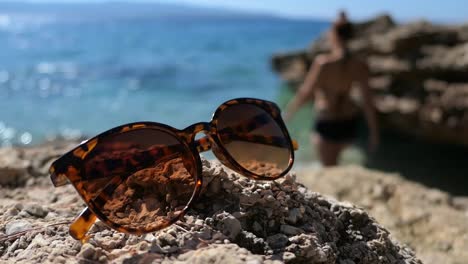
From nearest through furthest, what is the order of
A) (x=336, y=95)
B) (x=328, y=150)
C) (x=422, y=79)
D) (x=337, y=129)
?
(x=336, y=95), (x=337, y=129), (x=328, y=150), (x=422, y=79)

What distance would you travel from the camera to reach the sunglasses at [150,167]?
4.19 ft

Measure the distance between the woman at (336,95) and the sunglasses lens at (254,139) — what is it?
9.33 ft

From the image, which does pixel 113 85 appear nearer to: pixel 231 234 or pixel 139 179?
pixel 139 179

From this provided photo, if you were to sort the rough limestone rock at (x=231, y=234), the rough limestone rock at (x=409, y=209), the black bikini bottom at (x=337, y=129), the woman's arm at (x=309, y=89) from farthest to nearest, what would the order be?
the black bikini bottom at (x=337, y=129) → the woman's arm at (x=309, y=89) → the rough limestone rock at (x=409, y=209) → the rough limestone rock at (x=231, y=234)

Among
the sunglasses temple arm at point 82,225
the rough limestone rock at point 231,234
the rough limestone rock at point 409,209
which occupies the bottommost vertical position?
the rough limestone rock at point 409,209

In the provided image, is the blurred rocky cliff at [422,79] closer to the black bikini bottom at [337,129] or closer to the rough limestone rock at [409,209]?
the black bikini bottom at [337,129]

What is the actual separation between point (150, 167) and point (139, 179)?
0.05 m

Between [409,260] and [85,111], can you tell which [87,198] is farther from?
[85,111]

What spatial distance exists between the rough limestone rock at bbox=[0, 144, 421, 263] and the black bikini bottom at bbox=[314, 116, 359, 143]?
367 cm

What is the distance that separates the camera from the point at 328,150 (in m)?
5.43

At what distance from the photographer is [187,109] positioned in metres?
11.9

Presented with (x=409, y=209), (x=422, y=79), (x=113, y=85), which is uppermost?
(x=409, y=209)

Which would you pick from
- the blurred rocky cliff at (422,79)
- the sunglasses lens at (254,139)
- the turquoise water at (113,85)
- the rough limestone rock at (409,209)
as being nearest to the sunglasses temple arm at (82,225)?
the sunglasses lens at (254,139)

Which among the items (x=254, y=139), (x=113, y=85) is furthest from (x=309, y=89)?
(x=113, y=85)
